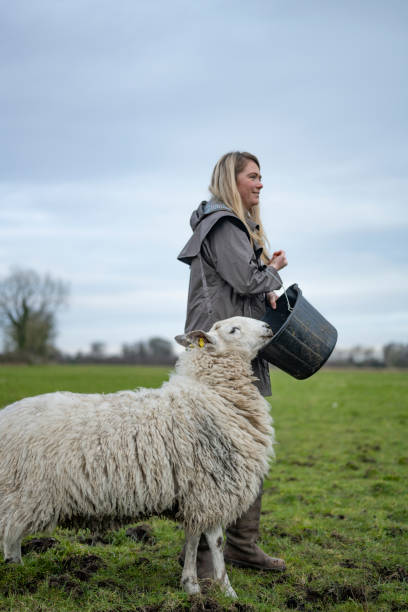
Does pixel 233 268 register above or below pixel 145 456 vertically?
above

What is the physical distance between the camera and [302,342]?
4480 millimetres

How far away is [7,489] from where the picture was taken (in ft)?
12.9

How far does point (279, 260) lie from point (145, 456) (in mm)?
2070

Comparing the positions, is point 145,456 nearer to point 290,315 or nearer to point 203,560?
point 203,560

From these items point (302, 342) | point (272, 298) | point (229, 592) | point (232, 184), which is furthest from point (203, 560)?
point (232, 184)

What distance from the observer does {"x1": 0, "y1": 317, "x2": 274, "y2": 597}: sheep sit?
154 inches

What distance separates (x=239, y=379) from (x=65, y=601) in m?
2.05

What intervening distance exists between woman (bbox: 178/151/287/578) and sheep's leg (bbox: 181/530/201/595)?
1.11ft

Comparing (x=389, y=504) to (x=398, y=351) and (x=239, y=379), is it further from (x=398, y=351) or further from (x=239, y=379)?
(x=398, y=351)

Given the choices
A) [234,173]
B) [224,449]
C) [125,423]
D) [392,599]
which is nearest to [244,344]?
[224,449]

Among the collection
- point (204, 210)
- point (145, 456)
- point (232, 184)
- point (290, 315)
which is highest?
point (232, 184)

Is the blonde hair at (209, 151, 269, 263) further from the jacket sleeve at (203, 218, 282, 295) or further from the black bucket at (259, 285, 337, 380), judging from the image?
the black bucket at (259, 285, 337, 380)

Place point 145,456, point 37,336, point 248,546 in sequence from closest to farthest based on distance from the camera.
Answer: point 145,456, point 248,546, point 37,336

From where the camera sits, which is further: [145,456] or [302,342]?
[302,342]
